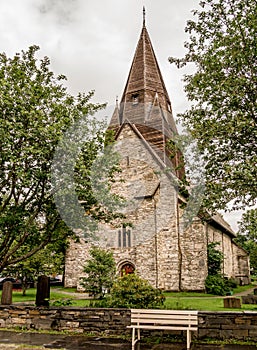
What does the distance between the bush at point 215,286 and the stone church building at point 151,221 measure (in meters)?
0.36

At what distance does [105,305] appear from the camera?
10445 millimetres

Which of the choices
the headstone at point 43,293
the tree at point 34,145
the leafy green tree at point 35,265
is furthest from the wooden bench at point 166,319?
the leafy green tree at point 35,265

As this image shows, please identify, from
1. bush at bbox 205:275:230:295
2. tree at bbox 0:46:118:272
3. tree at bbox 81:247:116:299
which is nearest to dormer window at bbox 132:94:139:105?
tree at bbox 81:247:116:299

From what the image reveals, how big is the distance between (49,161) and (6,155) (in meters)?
1.46

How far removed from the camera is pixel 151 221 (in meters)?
26.1

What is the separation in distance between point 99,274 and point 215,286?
27.7 feet

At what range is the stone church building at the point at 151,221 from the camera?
81.9 feet

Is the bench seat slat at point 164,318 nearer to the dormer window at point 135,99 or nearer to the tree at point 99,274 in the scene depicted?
the tree at point 99,274

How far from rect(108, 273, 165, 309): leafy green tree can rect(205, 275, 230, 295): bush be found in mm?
14520

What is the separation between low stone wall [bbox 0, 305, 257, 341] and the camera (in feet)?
28.3

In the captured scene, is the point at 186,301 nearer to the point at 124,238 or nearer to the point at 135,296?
the point at 135,296

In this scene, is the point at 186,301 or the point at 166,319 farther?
the point at 186,301

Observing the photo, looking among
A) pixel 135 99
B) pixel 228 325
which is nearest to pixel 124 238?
pixel 135 99

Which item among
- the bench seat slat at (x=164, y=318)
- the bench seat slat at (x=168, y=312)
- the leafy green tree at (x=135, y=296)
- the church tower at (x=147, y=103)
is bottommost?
the bench seat slat at (x=164, y=318)
